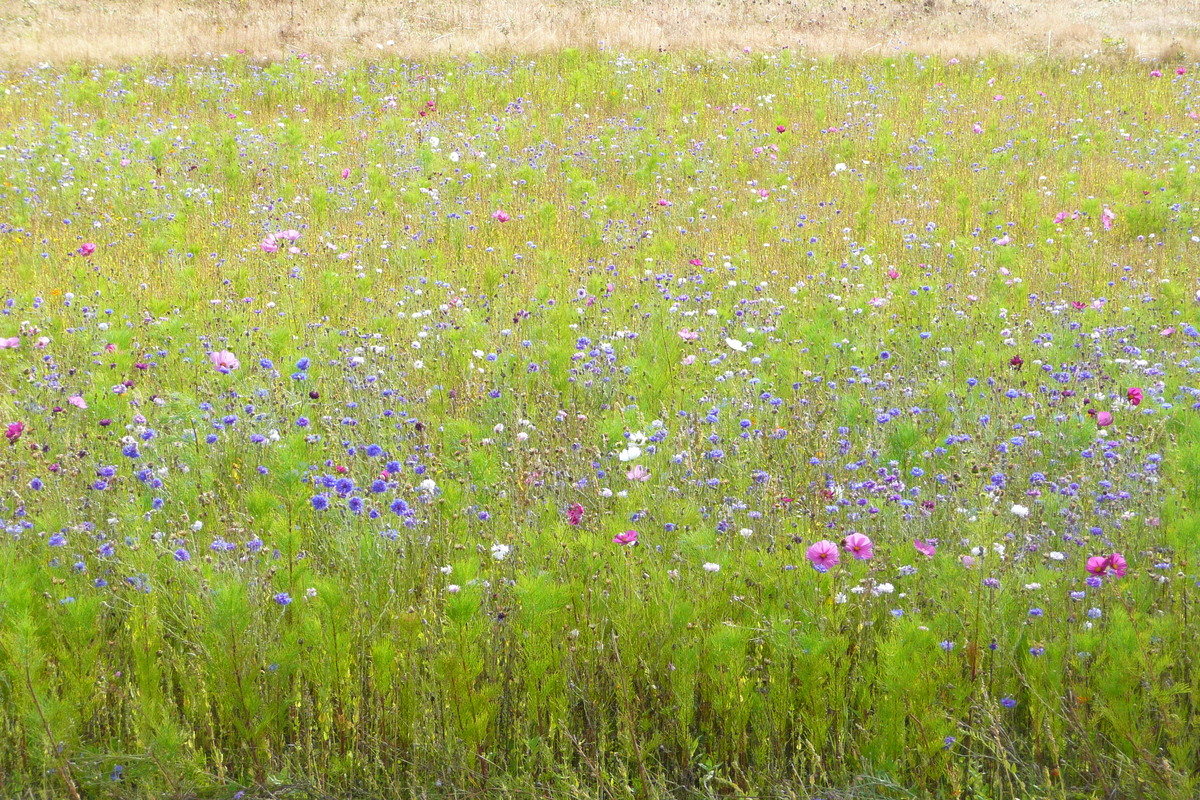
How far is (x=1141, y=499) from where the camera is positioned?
8.75 ft

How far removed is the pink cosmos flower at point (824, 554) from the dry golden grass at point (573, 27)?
11641mm

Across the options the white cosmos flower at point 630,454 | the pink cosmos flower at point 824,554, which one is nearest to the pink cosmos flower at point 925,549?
the pink cosmos flower at point 824,554

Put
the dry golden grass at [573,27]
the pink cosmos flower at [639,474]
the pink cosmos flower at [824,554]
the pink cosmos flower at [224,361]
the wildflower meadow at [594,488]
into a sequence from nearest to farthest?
the wildflower meadow at [594,488], the pink cosmos flower at [824,554], the pink cosmos flower at [639,474], the pink cosmos flower at [224,361], the dry golden grass at [573,27]

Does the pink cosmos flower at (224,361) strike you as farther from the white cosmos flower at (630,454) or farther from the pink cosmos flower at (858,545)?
the pink cosmos flower at (858,545)

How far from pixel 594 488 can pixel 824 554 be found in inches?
36.2

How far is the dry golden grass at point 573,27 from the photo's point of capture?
12.8m

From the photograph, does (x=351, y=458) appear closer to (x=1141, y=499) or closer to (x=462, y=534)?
(x=462, y=534)

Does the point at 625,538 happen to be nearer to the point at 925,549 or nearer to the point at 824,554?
the point at 824,554

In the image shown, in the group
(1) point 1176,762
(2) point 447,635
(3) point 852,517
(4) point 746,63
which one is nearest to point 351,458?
(2) point 447,635

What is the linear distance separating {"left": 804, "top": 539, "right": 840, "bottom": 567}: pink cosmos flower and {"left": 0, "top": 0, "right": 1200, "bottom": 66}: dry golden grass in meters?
11.6

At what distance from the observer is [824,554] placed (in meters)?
2.18

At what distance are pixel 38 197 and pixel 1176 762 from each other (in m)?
7.20

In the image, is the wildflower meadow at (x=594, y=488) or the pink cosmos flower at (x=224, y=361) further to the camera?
the pink cosmos flower at (x=224, y=361)

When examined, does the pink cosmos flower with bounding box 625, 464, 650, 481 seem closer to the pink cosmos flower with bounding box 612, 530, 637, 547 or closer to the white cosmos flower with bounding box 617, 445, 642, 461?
the white cosmos flower with bounding box 617, 445, 642, 461
